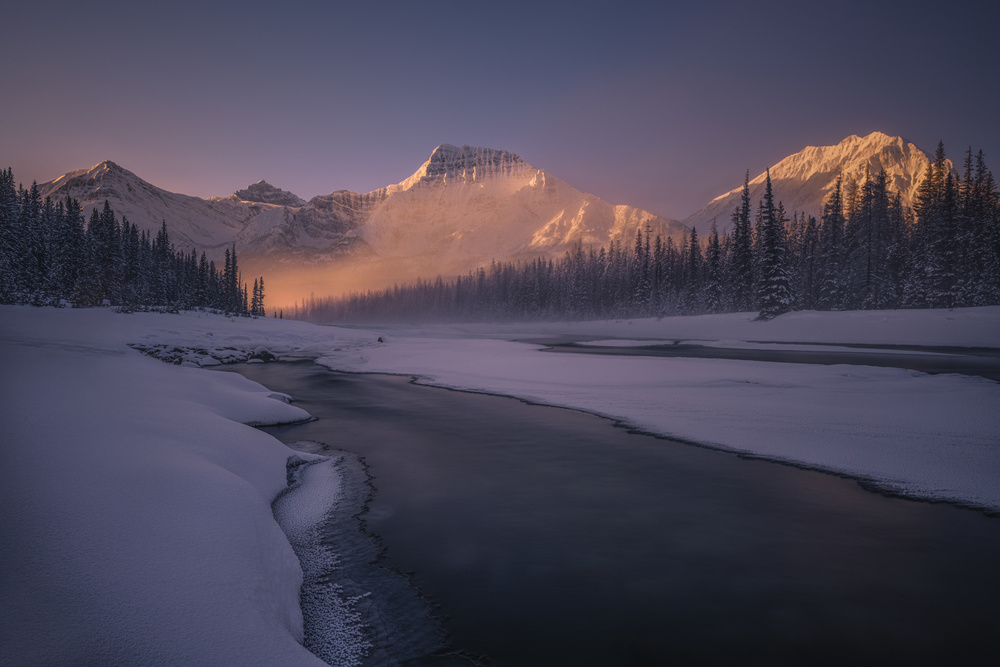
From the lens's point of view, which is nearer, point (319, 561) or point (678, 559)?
point (319, 561)

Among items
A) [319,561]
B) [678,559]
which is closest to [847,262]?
[678,559]

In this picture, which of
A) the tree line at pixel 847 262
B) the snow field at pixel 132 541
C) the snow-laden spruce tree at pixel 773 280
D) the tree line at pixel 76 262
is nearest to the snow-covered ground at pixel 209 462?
the snow field at pixel 132 541

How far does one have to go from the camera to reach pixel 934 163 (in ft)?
193

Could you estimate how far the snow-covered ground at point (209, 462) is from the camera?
2822 mm

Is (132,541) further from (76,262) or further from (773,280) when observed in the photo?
(76,262)

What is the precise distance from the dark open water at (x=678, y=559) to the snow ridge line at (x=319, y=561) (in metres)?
0.75

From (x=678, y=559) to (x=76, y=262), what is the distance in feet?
255

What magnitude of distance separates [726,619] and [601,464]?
14.8 ft

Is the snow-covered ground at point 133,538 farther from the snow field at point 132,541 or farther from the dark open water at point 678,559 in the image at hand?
the dark open water at point 678,559

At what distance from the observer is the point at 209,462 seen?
5977 mm

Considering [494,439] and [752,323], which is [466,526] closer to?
[494,439]

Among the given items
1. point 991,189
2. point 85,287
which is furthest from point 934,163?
point 85,287

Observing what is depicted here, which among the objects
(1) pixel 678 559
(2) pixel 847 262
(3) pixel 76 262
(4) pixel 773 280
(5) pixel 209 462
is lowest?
(1) pixel 678 559

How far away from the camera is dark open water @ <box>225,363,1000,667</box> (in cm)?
397
